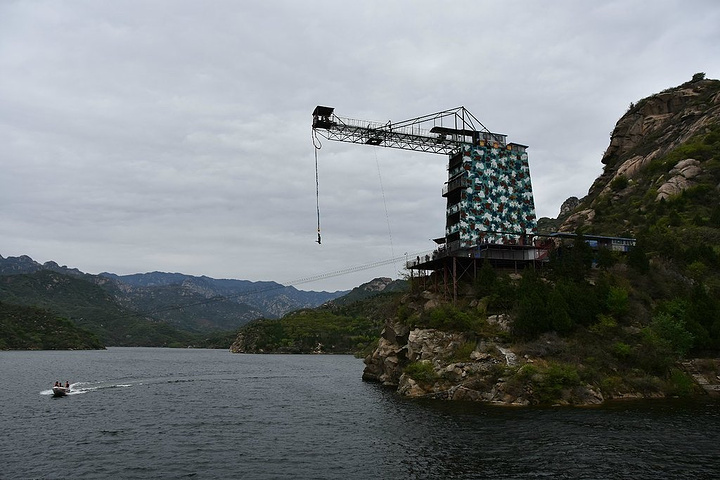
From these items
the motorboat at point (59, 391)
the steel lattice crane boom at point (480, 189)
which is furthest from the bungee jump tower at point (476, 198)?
the motorboat at point (59, 391)

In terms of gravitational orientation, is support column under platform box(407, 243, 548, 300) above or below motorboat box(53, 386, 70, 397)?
above

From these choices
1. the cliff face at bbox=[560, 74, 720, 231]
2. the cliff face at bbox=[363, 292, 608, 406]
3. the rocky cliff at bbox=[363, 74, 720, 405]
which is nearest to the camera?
the cliff face at bbox=[363, 292, 608, 406]

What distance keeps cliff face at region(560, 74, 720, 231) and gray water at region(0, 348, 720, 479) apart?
267 ft

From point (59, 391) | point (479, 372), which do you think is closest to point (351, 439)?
point (479, 372)

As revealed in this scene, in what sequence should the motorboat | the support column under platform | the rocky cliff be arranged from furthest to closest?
the support column under platform → the motorboat → the rocky cliff

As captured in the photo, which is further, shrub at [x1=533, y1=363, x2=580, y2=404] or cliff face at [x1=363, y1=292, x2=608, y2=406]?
cliff face at [x1=363, y1=292, x2=608, y2=406]

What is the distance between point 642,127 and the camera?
149750mm

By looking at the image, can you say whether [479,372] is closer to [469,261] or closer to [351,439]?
[469,261]

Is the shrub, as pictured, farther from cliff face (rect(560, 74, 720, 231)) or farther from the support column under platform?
Result: cliff face (rect(560, 74, 720, 231))

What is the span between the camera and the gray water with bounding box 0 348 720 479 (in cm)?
3231

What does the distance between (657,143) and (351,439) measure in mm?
135230

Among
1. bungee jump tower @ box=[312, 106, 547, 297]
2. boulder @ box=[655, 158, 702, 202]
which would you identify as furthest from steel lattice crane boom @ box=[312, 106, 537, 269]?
boulder @ box=[655, 158, 702, 202]

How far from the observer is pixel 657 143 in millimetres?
139125

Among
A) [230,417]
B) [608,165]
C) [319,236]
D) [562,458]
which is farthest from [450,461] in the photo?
[608,165]
